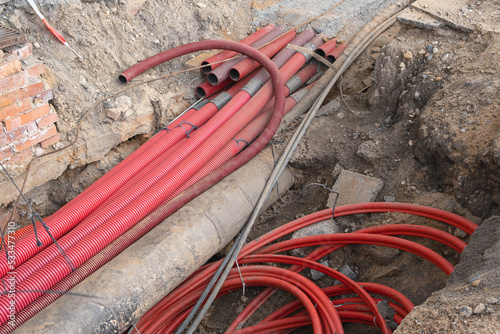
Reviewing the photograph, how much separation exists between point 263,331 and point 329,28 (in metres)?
3.87

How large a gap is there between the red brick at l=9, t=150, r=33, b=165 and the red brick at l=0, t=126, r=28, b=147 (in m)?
0.14

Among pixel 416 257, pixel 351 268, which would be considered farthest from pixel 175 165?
pixel 416 257

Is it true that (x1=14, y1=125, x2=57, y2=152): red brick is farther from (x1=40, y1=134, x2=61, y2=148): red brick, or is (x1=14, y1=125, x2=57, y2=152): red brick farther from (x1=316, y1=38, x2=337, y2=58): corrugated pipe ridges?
(x1=316, y1=38, x2=337, y2=58): corrugated pipe ridges

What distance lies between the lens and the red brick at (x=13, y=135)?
331cm

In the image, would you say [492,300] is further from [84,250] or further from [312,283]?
[84,250]

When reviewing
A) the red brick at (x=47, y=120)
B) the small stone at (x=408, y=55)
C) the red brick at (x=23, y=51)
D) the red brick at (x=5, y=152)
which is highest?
the red brick at (x=23, y=51)

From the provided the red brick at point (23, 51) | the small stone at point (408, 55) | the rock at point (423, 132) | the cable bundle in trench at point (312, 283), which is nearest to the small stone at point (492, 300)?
the cable bundle in trench at point (312, 283)

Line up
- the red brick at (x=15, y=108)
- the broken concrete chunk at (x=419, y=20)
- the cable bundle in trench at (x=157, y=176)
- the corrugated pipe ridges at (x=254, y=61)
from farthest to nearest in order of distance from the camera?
the corrugated pipe ridges at (x=254, y=61) → the broken concrete chunk at (x=419, y=20) → the red brick at (x=15, y=108) → the cable bundle in trench at (x=157, y=176)

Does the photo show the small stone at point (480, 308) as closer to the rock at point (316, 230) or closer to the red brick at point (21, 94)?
the rock at point (316, 230)

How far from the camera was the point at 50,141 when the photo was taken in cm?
366

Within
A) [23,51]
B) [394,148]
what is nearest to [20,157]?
[23,51]

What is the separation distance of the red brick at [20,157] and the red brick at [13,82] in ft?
1.85

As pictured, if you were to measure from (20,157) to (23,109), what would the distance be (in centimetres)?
42

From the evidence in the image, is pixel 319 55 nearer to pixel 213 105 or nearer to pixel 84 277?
pixel 213 105
